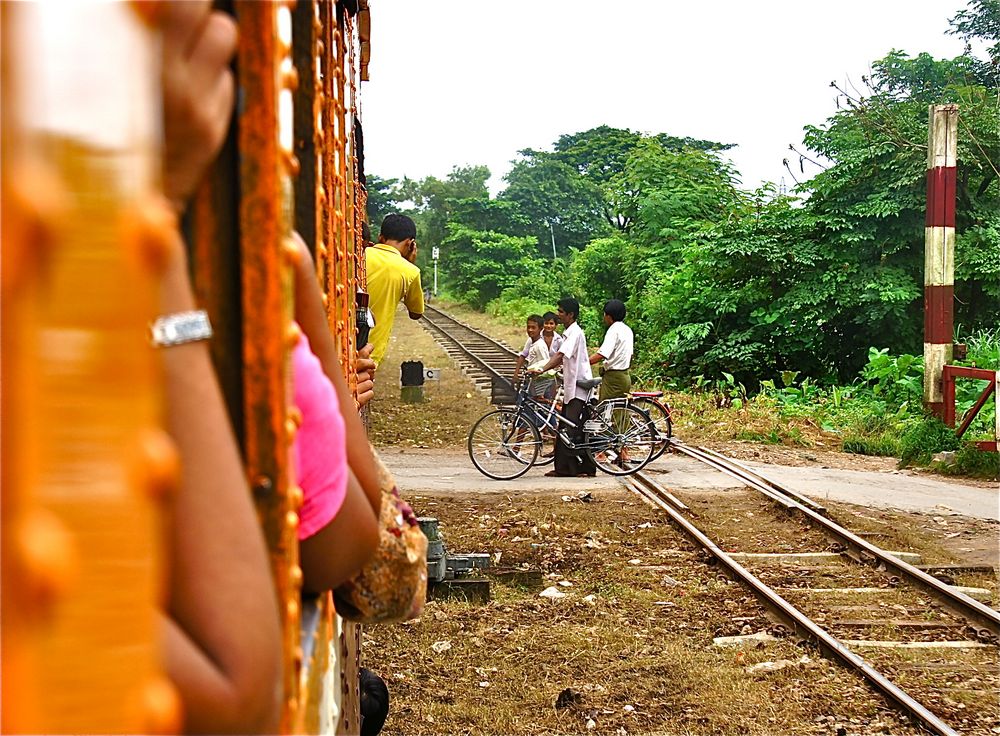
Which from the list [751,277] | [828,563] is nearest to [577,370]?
[828,563]

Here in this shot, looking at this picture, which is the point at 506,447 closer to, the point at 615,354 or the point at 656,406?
the point at 615,354

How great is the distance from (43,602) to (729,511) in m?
10.3

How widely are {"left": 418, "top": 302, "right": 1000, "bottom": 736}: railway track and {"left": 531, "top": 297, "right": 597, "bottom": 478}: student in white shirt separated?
50.2 inches

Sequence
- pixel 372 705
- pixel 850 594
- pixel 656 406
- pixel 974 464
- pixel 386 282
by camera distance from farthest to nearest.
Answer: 1. pixel 656 406
2. pixel 974 464
3. pixel 850 594
4. pixel 386 282
5. pixel 372 705

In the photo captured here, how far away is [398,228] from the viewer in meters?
6.33

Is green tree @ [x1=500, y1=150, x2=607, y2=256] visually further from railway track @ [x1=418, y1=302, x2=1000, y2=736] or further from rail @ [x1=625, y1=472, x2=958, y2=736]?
rail @ [x1=625, y1=472, x2=958, y2=736]

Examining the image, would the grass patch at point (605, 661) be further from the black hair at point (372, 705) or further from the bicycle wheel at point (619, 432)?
the bicycle wheel at point (619, 432)

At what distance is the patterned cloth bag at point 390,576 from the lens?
1.58 meters

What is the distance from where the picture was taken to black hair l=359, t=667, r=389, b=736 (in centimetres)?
377

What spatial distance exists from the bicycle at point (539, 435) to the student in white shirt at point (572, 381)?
0.07 meters

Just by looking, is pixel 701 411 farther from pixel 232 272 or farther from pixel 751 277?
pixel 232 272

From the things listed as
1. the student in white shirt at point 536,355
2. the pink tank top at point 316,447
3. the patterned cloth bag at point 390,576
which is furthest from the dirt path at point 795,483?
the pink tank top at point 316,447

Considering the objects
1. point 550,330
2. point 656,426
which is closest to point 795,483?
point 656,426

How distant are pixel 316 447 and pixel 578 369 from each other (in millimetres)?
10283
